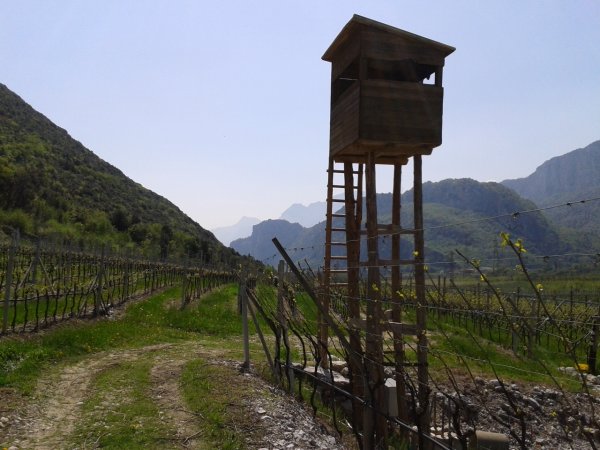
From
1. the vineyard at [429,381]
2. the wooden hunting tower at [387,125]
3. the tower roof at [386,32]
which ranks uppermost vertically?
the tower roof at [386,32]

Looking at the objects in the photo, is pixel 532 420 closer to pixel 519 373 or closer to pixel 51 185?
pixel 519 373

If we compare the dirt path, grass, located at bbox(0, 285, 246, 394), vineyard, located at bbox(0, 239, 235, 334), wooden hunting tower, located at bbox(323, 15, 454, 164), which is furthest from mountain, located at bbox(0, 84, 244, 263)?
wooden hunting tower, located at bbox(323, 15, 454, 164)

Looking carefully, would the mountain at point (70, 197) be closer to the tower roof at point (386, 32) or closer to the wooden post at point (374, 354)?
the tower roof at point (386, 32)

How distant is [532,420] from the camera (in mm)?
12109

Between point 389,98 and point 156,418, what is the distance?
20.5ft

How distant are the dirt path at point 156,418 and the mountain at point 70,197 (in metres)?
27.5

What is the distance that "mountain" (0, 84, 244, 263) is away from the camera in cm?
4481

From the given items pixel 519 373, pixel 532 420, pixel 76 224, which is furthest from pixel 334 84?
pixel 76 224

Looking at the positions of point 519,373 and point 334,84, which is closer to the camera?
point 334,84

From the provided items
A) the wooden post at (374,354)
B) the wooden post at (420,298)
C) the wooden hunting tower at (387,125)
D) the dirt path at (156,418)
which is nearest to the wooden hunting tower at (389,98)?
the wooden hunting tower at (387,125)

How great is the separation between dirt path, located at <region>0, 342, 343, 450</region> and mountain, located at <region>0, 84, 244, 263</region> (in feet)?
90.4

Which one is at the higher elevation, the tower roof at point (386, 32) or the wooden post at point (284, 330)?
the tower roof at point (386, 32)

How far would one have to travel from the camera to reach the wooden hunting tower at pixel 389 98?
8.66 meters

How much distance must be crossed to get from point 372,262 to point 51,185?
51212 millimetres
